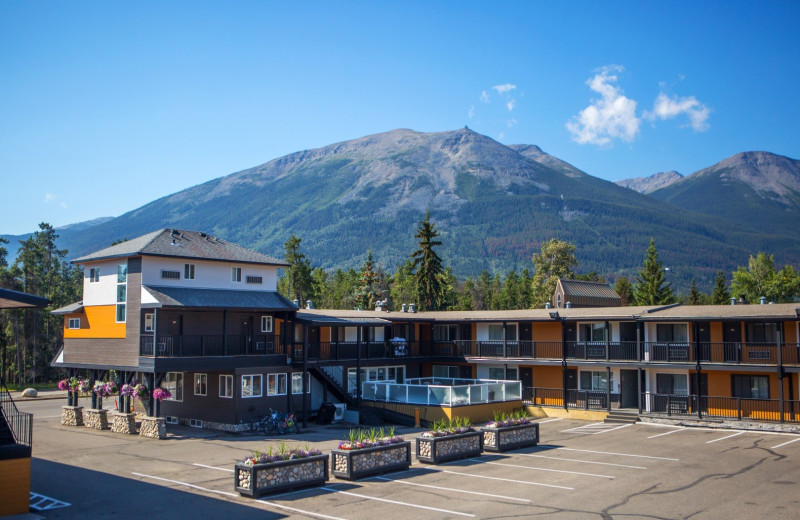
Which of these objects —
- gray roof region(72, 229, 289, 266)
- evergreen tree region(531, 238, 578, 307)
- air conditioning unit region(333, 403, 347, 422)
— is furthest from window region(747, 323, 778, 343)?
evergreen tree region(531, 238, 578, 307)

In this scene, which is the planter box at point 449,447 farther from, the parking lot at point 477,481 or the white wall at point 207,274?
the white wall at point 207,274

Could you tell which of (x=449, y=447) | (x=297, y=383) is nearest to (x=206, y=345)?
(x=297, y=383)

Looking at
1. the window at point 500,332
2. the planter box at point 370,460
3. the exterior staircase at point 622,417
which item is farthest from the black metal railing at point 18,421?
the window at point 500,332

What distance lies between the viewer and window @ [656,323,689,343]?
34.9 meters

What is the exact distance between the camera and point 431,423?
3281 cm

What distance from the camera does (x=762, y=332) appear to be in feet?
107

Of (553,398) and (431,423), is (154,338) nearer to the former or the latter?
(431,423)

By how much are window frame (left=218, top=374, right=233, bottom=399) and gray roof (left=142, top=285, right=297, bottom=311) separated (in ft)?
10.5

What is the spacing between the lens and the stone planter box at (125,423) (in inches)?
1172

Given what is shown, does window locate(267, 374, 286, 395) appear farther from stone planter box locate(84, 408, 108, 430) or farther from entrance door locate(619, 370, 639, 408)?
entrance door locate(619, 370, 639, 408)

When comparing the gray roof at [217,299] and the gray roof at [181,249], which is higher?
the gray roof at [181,249]

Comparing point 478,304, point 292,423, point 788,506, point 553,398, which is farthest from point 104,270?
point 478,304

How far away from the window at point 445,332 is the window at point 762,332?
16540 mm

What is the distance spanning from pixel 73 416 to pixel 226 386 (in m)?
7.63
